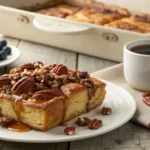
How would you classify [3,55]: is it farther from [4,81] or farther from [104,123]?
[104,123]

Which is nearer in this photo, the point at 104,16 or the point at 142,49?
the point at 142,49

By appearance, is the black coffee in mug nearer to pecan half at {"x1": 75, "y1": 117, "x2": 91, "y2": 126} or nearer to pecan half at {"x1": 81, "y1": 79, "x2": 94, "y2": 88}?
pecan half at {"x1": 81, "y1": 79, "x2": 94, "y2": 88}

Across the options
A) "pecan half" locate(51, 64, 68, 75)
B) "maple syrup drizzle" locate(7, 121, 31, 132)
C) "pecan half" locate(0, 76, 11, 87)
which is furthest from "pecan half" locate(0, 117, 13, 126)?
"pecan half" locate(51, 64, 68, 75)

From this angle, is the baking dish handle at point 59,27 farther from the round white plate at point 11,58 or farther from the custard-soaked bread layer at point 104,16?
the custard-soaked bread layer at point 104,16

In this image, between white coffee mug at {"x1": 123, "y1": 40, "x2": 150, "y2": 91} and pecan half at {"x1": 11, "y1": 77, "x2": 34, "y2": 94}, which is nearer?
pecan half at {"x1": 11, "y1": 77, "x2": 34, "y2": 94}

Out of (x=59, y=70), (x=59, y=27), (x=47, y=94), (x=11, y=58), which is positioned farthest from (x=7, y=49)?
(x=47, y=94)

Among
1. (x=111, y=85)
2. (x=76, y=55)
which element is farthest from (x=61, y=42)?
(x=111, y=85)

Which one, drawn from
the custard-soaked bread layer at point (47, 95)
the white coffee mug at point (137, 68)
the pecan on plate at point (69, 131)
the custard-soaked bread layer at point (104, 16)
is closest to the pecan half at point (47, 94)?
the custard-soaked bread layer at point (47, 95)
